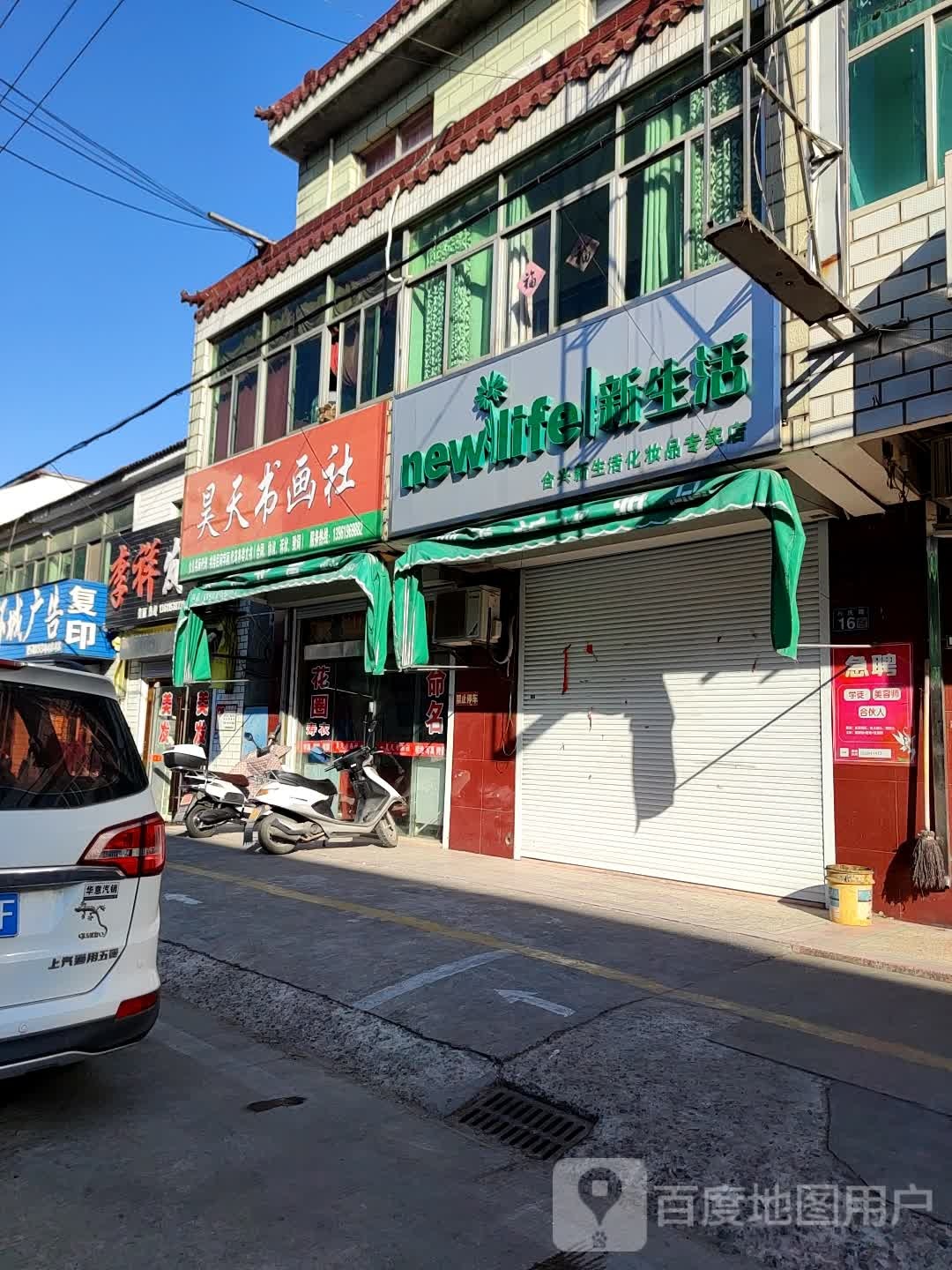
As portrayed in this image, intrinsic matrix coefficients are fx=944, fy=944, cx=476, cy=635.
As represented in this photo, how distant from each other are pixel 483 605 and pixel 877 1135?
7.64 metres

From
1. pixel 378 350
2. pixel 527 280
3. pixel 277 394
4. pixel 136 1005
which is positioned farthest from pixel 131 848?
pixel 277 394

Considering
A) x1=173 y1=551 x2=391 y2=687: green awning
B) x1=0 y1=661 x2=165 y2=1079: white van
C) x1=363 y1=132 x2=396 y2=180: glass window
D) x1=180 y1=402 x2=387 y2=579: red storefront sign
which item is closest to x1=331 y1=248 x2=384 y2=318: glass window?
x1=180 y1=402 x2=387 y2=579: red storefront sign

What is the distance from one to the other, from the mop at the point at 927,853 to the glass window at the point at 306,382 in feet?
29.1

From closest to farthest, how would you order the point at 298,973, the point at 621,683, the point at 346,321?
1. the point at 298,973
2. the point at 621,683
3. the point at 346,321

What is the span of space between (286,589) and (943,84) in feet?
29.5

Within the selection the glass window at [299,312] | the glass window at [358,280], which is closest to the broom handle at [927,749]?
the glass window at [358,280]

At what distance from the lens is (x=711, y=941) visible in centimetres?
682

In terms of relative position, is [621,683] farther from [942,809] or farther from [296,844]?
[296,844]

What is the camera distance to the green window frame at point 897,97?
6855 millimetres

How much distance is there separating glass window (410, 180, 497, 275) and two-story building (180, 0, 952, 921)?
5cm

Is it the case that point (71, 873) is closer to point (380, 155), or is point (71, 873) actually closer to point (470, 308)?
point (470, 308)

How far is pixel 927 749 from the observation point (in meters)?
7.41

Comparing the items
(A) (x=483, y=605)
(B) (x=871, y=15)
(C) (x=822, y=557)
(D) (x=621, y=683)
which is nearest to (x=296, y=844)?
(A) (x=483, y=605)

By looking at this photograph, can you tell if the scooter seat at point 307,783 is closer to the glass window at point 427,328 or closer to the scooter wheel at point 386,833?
the scooter wheel at point 386,833
